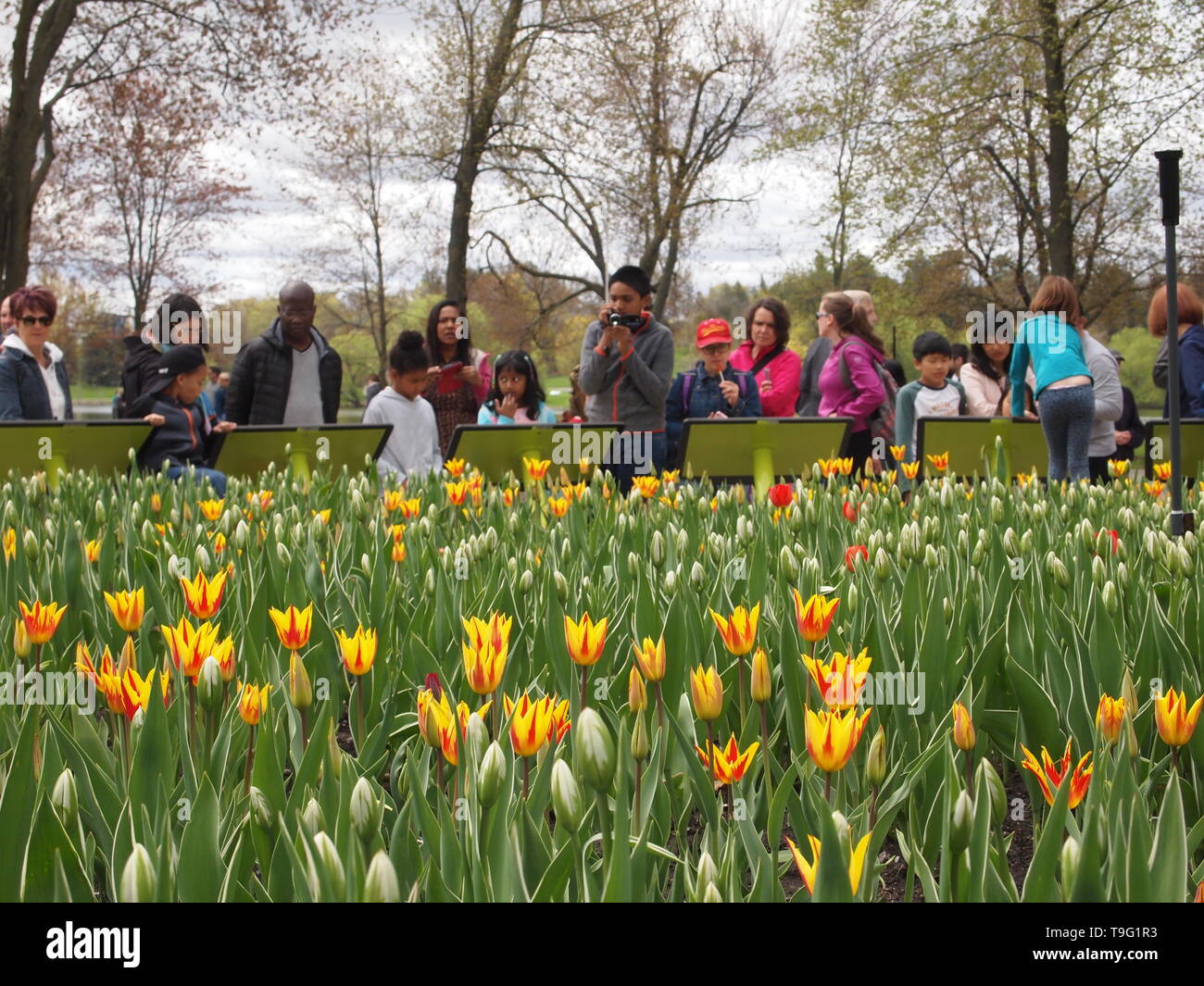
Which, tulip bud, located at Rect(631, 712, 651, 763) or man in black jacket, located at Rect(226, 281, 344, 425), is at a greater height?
man in black jacket, located at Rect(226, 281, 344, 425)

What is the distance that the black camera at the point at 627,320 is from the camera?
650 centimetres

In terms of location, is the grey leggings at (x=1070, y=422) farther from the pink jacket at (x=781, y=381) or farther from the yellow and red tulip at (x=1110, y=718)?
the yellow and red tulip at (x=1110, y=718)

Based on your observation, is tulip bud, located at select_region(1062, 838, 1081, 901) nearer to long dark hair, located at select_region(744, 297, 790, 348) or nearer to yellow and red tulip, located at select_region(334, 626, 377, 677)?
yellow and red tulip, located at select_region(334, 626, 377, 677)

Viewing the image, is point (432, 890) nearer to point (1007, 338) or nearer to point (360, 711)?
point (360, 711)

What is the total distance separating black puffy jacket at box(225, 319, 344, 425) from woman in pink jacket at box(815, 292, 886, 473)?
111 inches

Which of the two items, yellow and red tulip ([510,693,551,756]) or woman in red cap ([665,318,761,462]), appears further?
woman in red cap ([665,318,761,462])

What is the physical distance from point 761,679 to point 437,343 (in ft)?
20.4

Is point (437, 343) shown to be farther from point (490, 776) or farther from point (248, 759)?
point (490, 776)

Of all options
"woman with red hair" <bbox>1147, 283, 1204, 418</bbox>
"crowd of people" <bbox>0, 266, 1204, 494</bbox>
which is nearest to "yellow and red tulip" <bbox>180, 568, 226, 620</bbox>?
"crowd of people" <bbox>0, 266, 1204, 494</bbox>

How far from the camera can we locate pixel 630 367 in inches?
259

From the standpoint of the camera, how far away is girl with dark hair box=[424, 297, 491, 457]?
7391mm

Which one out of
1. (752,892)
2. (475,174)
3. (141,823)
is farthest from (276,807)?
(475,174)

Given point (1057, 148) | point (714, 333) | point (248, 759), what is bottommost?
point (248, 759)

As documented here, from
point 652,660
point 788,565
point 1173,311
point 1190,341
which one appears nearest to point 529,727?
point 652,660
